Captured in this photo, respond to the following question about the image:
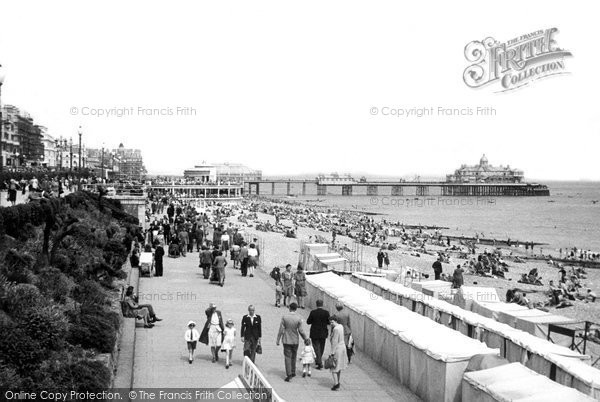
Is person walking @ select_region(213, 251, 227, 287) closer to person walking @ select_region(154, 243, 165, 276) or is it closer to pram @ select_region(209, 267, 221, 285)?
pram @ select_region(209, 267, 221, 285)

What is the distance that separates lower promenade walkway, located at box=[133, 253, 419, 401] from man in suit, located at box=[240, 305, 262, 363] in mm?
367

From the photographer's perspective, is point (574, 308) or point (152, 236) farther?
point (152, 236)

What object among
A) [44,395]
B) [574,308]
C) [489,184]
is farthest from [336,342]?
[489,184]

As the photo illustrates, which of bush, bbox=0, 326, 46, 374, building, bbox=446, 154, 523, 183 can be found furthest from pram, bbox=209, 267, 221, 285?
building, bbox=446, 154, 523, 183

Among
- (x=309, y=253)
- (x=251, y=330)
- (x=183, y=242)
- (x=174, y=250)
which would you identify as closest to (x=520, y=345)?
(x=251, y=330)

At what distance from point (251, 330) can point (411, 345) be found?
2.29 meters

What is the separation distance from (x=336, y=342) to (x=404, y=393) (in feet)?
3.86

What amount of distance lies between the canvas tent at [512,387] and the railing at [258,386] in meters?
2.51

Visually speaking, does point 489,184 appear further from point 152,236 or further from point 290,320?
point 290,320

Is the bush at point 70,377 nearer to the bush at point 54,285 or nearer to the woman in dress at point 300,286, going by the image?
the bush at point 54,285

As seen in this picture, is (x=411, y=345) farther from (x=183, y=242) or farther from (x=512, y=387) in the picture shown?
(x=183, y=242)

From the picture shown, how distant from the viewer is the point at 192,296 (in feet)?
48.8

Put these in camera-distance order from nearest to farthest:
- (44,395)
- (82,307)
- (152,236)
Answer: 1. (44,395)
2. (82,307)
3. (152,236)

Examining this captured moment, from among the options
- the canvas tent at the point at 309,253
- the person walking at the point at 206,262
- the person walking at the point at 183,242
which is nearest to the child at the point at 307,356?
the person walking at the point at 206,262
